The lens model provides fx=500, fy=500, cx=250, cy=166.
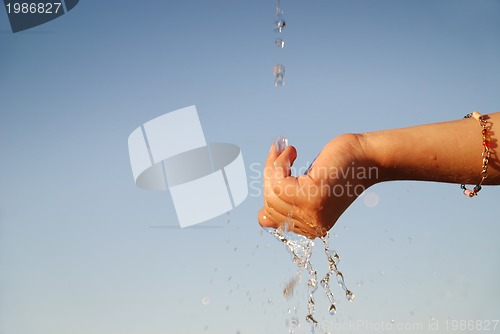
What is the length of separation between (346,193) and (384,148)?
0.30 m

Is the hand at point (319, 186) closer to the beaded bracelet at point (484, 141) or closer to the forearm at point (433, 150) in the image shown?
the forearm at point (433, 150)

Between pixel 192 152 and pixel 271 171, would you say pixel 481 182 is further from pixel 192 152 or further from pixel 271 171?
pixel 192 152

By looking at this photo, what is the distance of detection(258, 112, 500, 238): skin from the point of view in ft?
7.77

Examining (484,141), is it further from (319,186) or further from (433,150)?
(319,186)

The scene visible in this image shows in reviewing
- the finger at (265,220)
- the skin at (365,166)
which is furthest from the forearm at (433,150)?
the finger at (265,220)

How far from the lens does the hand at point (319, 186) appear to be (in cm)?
233

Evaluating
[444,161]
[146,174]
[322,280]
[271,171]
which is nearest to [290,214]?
[271,171]

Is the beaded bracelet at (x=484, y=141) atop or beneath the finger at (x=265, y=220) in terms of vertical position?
atop

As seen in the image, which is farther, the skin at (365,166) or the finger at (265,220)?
the finger at (265,220)

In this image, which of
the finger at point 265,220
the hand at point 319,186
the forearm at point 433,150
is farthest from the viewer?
the finger at point 265,220

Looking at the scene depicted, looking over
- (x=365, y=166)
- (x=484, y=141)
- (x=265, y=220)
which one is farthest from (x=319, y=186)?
(x=484, y=141)

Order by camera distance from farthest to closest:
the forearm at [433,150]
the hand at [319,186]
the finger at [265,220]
A: the finger at [265,220] < the forearm at [433,150] < the hand at [319,186]

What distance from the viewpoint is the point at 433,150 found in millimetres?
2496

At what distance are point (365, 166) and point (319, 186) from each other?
316 millimetres
